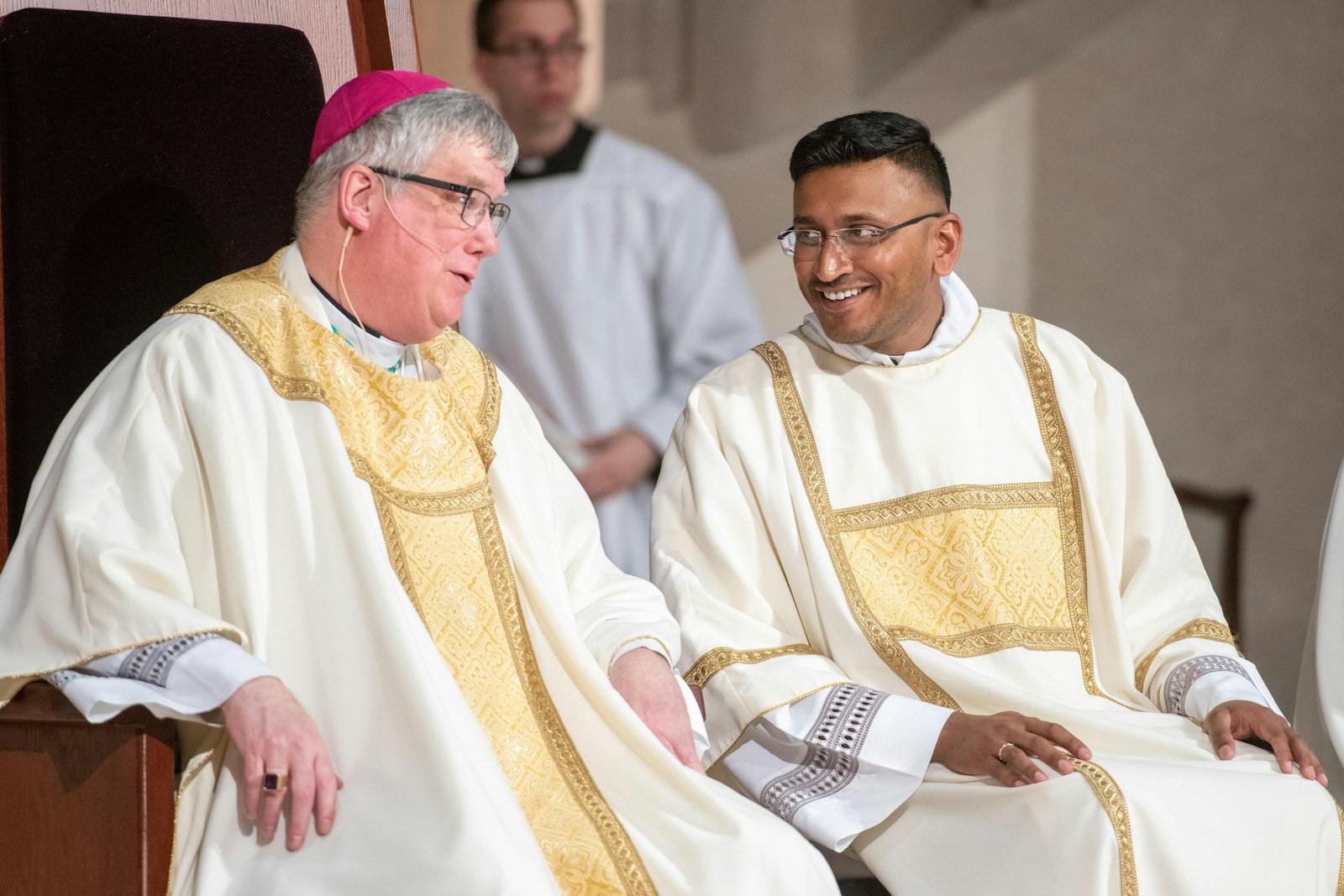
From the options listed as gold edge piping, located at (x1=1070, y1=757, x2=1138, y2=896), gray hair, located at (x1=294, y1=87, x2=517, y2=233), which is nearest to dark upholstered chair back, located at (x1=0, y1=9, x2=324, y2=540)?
gray hair, located at (x1=294, y1=87, x2=517, y2=233)

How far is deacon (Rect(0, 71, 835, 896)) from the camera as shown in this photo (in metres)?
2.17

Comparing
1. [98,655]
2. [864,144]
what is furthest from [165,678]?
[864,144]

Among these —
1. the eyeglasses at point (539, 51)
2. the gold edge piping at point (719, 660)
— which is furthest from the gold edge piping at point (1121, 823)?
the eyeglasses at point (539, 51)

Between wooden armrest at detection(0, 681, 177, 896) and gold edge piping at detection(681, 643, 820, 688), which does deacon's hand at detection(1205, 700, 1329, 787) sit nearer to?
gold edge piping at detection(681, 643, 820, 688)

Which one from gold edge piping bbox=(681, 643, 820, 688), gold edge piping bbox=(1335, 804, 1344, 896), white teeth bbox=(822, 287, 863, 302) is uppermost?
white teeth bbox=(822, 287, 863, 302)

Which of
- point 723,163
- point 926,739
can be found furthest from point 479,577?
point 723,163

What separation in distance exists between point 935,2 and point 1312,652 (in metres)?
2.70

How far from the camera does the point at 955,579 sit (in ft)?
10.4

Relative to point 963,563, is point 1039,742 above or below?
below

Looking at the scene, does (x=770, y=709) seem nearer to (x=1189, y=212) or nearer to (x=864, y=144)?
(x=864, y=144)

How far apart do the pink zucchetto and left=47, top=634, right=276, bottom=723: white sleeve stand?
102cm

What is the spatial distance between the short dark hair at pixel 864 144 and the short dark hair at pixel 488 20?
175 cm

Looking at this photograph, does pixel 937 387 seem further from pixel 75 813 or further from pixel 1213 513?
pixel 1213 513

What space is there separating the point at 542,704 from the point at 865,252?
1.24 m
